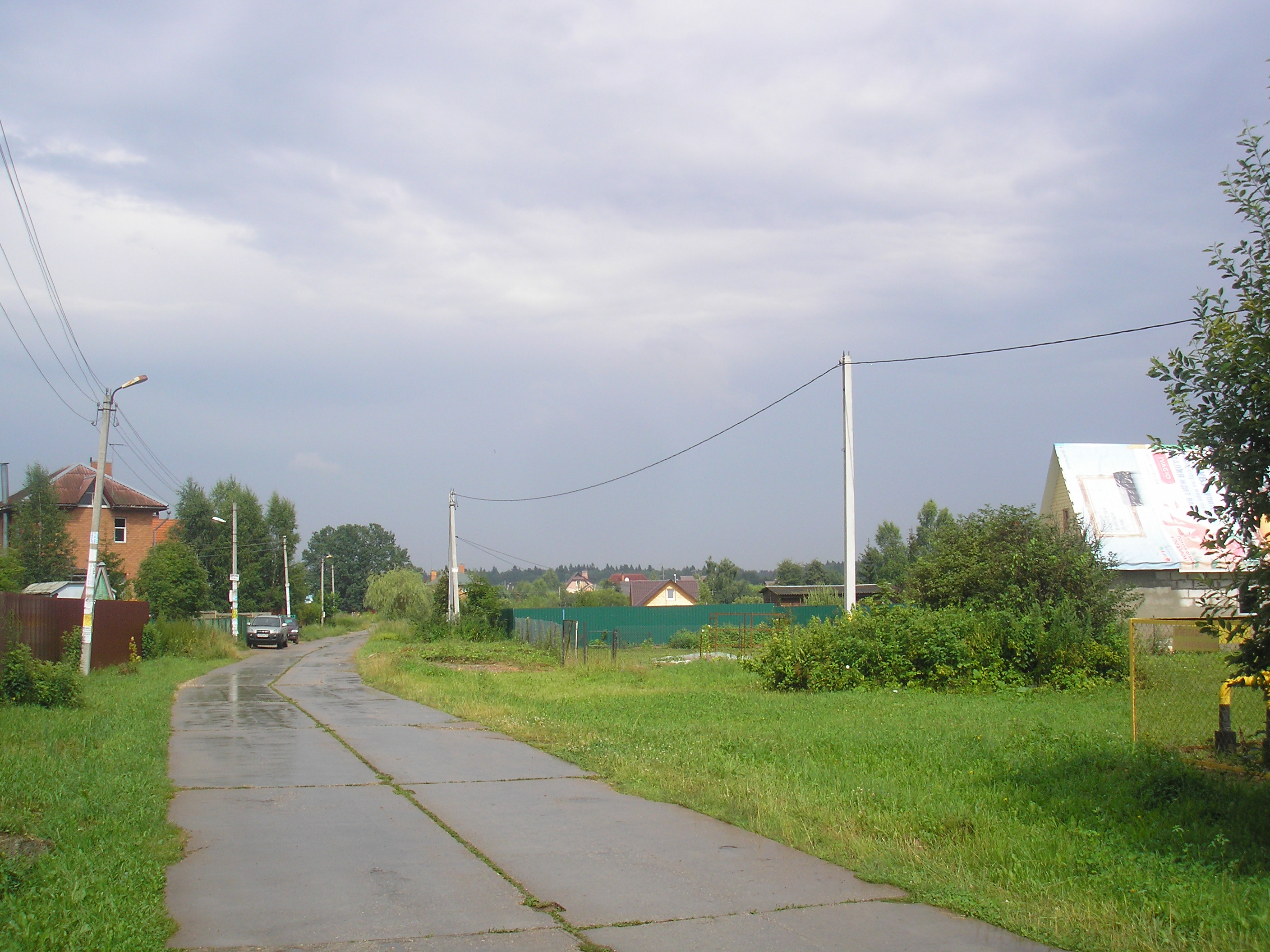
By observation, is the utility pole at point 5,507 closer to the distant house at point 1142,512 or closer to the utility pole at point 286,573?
the utility pole at point 286,573

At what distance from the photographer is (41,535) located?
50.4 m

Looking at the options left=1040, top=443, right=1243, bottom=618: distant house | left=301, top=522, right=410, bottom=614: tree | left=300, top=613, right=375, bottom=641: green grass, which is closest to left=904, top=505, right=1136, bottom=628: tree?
left=1040, top=443, right=1243, bottom=618: distant house

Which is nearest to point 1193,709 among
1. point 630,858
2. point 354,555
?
point 630,858

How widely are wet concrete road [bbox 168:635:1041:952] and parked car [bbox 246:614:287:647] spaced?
42.7 meters

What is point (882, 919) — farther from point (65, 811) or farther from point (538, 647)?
point (538, 647)

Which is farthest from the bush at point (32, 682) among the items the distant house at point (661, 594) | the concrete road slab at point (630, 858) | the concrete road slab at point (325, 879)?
the distant house at point (661, 594)

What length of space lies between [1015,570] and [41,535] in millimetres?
49408

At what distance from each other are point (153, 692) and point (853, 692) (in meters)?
14.6

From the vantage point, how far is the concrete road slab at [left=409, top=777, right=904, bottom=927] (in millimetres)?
5918

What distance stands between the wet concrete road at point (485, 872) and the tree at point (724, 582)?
106600mm

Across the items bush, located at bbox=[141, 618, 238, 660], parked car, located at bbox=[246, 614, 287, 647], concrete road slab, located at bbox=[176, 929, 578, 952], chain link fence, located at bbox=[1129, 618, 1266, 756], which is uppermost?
chain link fence, located at bbox=[1129, 618, 1266, 756]

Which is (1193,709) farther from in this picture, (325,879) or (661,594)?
(661,594)

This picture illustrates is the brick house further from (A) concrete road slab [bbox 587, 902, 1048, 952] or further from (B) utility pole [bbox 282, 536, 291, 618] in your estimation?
(A) concrete road slab [bbox 587, 902, 1048, 952]

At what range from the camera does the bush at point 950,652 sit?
Answer: 61.8 feet
